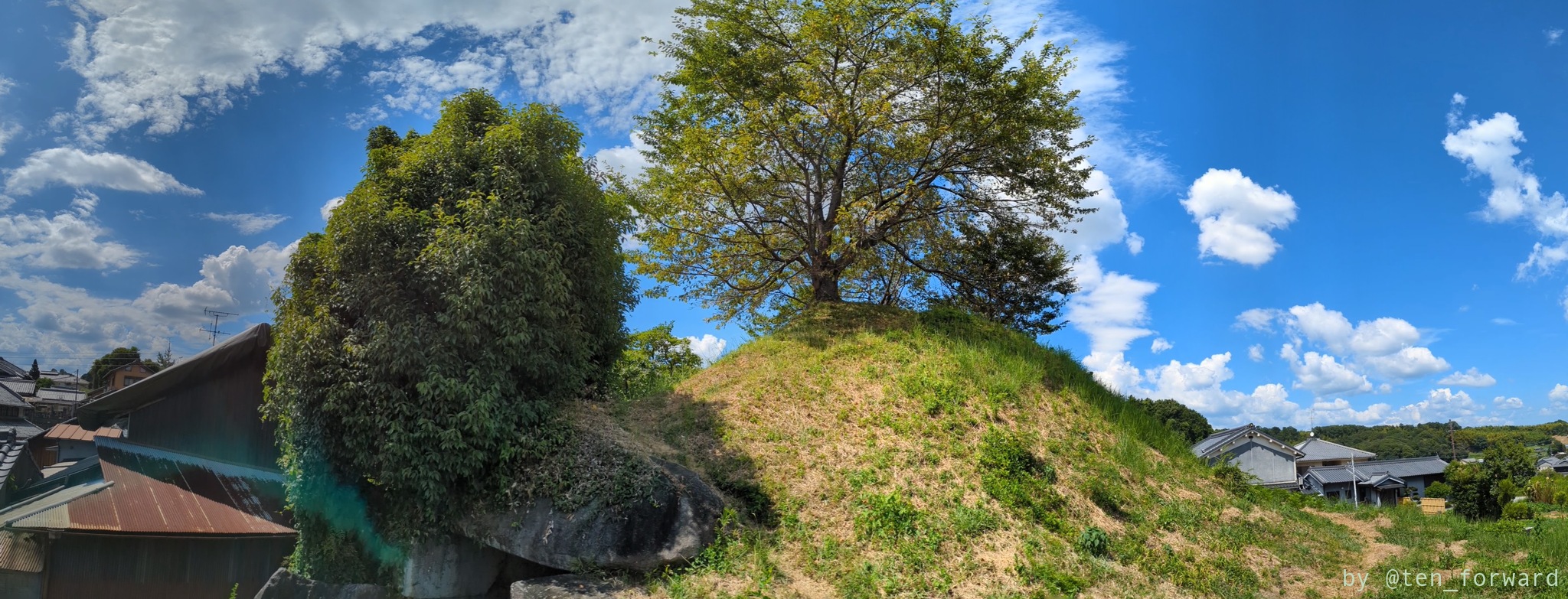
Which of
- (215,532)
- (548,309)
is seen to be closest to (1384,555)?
(548,309)

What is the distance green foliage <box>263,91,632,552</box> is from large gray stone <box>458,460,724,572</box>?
0.64 m

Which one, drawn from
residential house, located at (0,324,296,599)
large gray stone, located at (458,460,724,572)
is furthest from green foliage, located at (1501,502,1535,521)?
Answer: residential house, located at (0,324,296,599)

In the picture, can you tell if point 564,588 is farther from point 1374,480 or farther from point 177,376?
point 1374,480

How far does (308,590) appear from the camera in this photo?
1197 centimetres

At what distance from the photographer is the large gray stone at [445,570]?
11.2 metres

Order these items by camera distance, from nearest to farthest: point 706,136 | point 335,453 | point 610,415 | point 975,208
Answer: point 335,453 < point 610,415 < point 706,136 < point 975,208

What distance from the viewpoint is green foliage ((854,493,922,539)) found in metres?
10.8

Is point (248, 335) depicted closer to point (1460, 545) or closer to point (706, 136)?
point (706, 136)

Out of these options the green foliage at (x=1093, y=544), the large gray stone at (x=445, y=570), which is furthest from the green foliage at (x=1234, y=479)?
the large gray stone at (x=445, y=570)

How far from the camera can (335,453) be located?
11406 millimetres

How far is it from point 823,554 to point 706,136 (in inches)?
440

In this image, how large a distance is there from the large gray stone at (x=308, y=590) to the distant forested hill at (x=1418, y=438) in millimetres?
59070

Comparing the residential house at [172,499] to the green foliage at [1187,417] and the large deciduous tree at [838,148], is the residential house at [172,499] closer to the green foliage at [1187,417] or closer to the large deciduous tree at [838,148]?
the large deciduous tree at [838,148]

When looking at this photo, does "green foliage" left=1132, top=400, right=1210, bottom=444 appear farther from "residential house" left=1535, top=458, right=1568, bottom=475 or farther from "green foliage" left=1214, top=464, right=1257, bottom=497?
"green foliage" left=1214, top=464, right=1257, bottom=497
